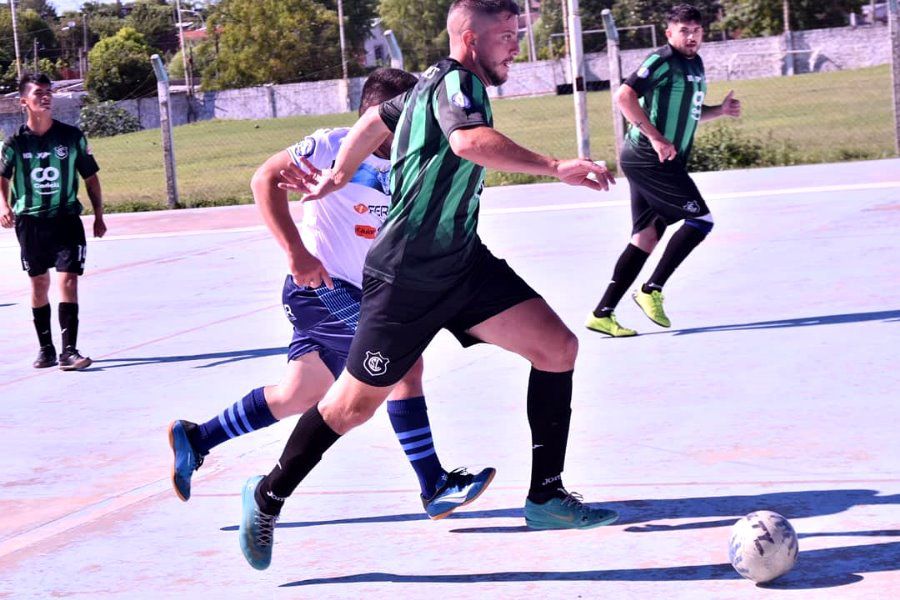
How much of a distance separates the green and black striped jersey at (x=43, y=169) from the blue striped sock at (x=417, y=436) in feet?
15.4

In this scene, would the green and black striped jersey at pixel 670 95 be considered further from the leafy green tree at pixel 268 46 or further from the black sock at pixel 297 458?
the leafy green tree at pixel 268 46

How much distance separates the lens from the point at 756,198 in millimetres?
14883

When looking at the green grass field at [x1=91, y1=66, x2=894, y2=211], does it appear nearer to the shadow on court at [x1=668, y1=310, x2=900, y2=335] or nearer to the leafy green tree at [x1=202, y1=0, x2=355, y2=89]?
the shadow on court at [x1=668, y1=310, x2=900, y2=335]

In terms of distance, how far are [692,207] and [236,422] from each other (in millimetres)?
3991

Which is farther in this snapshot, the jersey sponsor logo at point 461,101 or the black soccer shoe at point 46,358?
the black soccer shoe at point 46,358

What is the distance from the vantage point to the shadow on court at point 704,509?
470cm

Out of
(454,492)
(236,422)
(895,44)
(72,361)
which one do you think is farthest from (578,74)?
(454,492)

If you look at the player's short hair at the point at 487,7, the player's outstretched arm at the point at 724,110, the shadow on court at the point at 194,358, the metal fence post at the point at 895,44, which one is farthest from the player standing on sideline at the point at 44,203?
the metal fence post at the point at 895,44

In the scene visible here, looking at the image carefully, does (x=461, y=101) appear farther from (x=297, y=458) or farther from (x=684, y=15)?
(x=684, y=15)

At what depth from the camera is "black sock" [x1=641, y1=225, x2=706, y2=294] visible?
27.9 feet

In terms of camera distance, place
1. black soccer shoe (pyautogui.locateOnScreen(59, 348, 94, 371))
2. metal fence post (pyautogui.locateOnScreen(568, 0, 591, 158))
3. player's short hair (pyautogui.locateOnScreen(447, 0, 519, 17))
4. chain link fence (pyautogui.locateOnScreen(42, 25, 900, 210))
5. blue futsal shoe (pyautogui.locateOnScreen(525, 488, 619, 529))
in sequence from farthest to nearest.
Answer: chain link fence (pyautogui.locateOnScreen(42, 25, 900, 210))
metal fence post (pyautogui.locateOnScreen(568, 0, 591, 158))
black soccer shoe (pyautogui.locateOnScreen(59, 348, 94, 371))
blue futsal shoe (pyautogui.locateOnScreen(525, 488, 619, 529))
player's short hair (pyautogui.locateOnScreen(447, 0, 519, 17))

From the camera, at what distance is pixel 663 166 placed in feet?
27.7

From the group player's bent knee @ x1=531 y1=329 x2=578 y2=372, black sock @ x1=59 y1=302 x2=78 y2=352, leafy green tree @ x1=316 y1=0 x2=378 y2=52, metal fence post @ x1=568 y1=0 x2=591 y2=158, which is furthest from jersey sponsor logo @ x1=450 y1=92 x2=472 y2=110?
leafy green tree @ x1=316 y1=0 x2=378 y2=52

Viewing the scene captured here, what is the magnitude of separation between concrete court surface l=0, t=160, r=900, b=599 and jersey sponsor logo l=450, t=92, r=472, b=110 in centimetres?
141
